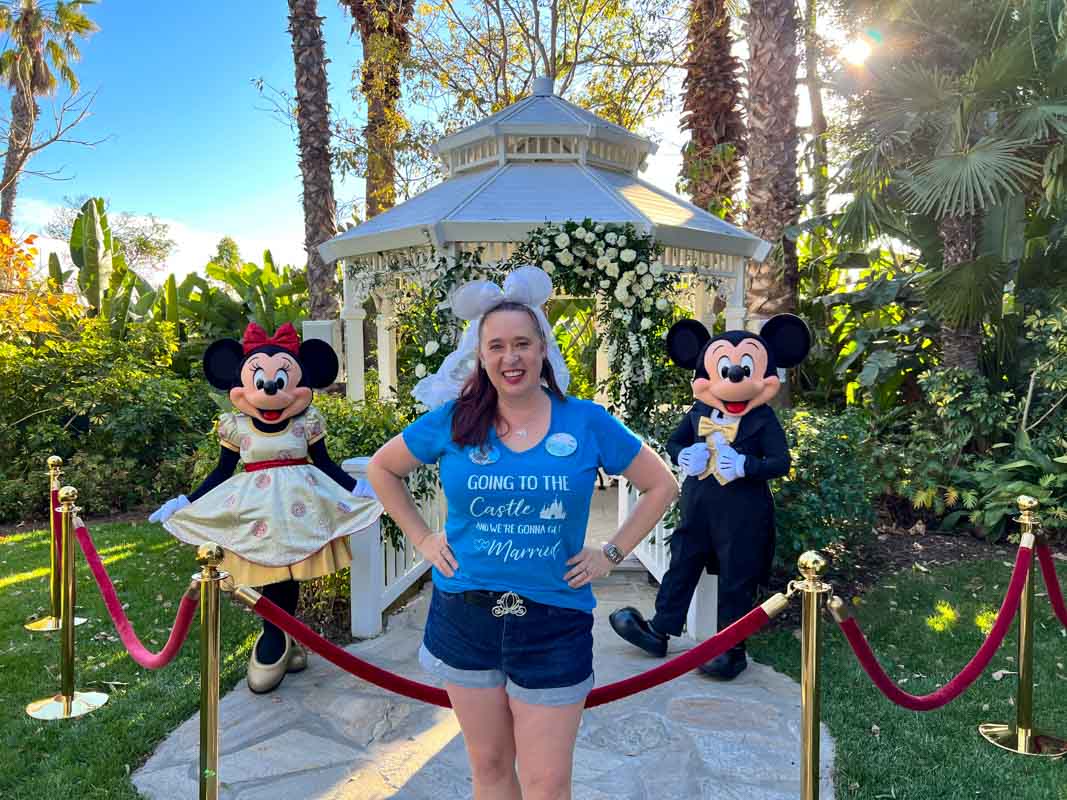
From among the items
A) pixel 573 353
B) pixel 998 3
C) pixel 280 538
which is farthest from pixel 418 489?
pixel 998 3

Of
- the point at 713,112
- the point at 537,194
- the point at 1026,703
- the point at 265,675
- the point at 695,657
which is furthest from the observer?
the point at 713,112

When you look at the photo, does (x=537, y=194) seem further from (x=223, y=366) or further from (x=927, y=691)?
(x=927, y=691)

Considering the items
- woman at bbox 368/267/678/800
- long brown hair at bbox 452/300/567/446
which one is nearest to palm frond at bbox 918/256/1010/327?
woman at bbox 368/267/678/800

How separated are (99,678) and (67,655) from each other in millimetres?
568

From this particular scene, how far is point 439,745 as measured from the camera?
3.49 m

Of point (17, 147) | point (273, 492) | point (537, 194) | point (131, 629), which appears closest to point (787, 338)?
point (273, 492)

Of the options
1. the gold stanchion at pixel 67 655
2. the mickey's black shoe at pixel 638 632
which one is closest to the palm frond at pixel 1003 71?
the mickey's black shoe at pixel 638 632

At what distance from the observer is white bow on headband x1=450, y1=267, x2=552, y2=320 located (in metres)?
2.22

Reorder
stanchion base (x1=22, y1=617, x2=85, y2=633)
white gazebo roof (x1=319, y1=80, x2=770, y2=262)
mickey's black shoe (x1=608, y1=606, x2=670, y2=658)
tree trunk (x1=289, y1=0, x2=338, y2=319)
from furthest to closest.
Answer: tree trunk (x1=289, y1=0, x2=338, y2=319)
white gazebo roof (x1=319, y1=80, x2=770, y2=262)
stanchion base (x1=22, y1=617, x2=85, y2=633)
mickey's black shoe (x1=608, y1=606, x2=670, y2=658)

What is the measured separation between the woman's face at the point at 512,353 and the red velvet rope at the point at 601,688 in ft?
3.19

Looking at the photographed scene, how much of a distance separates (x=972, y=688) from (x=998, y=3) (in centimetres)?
653

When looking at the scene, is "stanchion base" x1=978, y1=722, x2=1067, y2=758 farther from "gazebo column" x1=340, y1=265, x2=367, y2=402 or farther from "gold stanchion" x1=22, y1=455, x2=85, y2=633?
"gazebo column" x1=340, y1=265, x2=367, y2=402

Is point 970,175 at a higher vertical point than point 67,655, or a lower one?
higher

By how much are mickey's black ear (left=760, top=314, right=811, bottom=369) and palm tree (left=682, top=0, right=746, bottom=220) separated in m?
7.23
